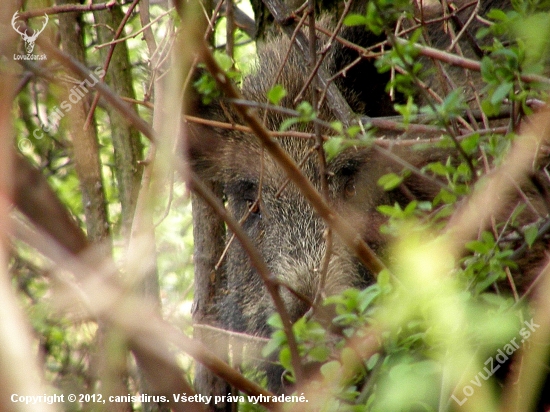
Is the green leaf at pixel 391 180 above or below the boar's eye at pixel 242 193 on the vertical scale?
above

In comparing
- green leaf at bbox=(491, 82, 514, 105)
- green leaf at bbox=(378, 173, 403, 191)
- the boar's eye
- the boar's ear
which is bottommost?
the boar's eye

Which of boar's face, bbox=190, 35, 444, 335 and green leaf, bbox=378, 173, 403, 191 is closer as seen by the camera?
green leaf, bbox=378, 173, 403, 191

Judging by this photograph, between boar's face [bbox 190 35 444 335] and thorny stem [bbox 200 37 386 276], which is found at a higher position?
thorny stem [bbox 200 37 386 276]

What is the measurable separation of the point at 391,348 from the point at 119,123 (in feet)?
6.48

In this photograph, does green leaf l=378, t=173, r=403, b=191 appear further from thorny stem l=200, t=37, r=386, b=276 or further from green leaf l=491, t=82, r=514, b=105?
green leaf l=491, t=82, r=514, b=105

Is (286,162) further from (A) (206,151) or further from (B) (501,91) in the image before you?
(A) (206,151)

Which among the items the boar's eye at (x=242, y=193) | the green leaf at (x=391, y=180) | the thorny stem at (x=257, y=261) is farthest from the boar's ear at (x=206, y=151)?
the thorny stem at (x=257, y=261)

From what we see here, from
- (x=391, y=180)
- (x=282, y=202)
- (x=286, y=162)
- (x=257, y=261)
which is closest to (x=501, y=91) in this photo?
(x=391, y=180)

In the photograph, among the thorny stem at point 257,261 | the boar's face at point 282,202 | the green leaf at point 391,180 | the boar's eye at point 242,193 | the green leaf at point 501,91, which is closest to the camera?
the thorny stem at point 257,261

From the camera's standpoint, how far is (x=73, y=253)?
87cm

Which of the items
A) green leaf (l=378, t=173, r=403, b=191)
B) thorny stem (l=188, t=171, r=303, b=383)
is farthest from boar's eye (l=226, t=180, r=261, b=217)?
thorny stem (l=188, t=171, r=303, b=383)

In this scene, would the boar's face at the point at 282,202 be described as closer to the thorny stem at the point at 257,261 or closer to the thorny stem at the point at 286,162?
the thorny stem at the point at 286,162

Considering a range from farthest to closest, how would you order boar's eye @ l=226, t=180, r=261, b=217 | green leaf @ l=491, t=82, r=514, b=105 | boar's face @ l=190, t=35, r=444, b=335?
1. boar's eye @ l=226, t=180, r=261, b=217
2. boar's face @ l=190, t=35, r=444, b=335
3. green leaf @ l=491, t=82, r=514, b=105

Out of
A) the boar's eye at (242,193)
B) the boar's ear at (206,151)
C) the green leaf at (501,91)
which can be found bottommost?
the boar's eye at (242,193)
